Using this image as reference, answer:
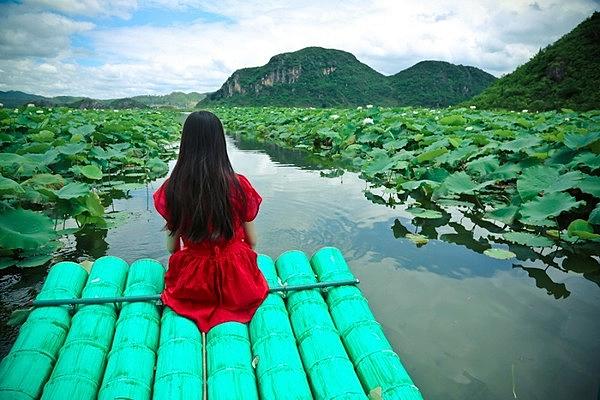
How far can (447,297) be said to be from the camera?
10.2ft

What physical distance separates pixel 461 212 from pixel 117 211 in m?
4.67

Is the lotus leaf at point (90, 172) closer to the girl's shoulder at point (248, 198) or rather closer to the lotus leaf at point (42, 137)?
the lotus leaf at point (42, 137)

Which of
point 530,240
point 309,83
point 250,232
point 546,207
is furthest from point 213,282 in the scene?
point 309,83

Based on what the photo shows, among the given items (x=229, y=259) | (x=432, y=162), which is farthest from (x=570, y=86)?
(x=229, y=259)

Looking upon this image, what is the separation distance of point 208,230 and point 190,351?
2.08ft

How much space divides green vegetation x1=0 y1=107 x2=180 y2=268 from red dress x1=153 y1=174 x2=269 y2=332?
129cm

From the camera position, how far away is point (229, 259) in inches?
90.0

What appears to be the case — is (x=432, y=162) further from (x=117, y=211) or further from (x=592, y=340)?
(x=117, y=211)

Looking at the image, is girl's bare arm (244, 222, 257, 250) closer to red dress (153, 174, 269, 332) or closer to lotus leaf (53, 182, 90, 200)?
red dress (153, 174, 269, 332)

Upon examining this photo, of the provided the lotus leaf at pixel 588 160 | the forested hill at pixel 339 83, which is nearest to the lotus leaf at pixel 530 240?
the lotus leaf at pixel 588 160

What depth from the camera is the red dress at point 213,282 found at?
222 centimetres

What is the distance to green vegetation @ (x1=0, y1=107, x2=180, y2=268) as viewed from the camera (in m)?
3.02

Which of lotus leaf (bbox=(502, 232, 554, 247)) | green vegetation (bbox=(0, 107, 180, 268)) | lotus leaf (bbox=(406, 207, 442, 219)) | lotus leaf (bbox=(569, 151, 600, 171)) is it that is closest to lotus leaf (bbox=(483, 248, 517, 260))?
lotus leaf (bbox=(502, 232, 554, 247))

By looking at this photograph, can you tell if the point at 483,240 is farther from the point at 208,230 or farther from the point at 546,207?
the point at 208,230
